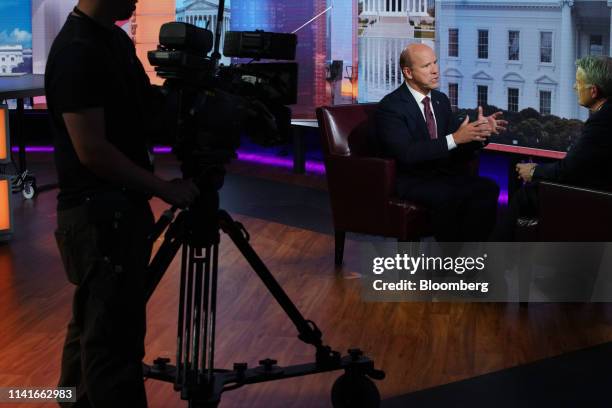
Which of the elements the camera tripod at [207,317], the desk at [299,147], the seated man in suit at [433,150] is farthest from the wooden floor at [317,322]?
the desk at [299,147]

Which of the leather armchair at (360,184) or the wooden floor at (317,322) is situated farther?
the leather armchair at (360,184)

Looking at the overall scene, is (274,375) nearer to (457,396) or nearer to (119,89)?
(457,396)

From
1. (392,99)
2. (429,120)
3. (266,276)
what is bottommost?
(266,276)

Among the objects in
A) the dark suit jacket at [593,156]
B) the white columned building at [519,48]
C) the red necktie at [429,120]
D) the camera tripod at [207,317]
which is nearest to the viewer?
the camera tripod at [207,317]

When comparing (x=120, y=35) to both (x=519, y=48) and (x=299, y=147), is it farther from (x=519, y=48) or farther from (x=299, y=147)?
(x=299, y=147)

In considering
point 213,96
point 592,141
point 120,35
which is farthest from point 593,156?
point 120,35

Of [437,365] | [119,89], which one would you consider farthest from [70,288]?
[119,89]

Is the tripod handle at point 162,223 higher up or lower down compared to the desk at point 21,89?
lower down

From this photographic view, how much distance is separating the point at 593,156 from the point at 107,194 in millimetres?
2760

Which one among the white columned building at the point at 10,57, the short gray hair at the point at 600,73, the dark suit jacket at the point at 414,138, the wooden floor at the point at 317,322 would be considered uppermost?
the white columned building at the point at 10,57

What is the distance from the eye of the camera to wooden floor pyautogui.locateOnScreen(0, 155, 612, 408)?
3840 millimetres

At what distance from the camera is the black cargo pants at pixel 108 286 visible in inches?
103

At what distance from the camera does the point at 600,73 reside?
478 centimetres

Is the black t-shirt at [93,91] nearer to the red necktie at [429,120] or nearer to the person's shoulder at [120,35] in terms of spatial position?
the person's shoulder at [120,35]
